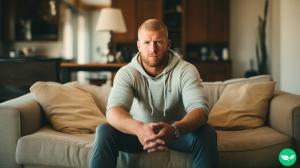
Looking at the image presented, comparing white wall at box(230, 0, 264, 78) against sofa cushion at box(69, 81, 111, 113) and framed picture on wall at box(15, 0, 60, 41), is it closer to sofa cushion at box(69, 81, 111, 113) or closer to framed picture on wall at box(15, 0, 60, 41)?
framed picture on wall at box(15, 0, 60, 41)

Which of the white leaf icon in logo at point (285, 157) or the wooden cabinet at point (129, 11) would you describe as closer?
the white leaf icon in logo at point (285, 157)

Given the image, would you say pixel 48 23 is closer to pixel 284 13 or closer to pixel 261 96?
pixel 284 13

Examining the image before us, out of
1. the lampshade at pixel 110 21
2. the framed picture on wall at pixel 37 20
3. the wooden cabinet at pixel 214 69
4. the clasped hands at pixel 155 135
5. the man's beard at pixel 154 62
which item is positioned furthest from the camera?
the framed picture on wall at pixel 37 20

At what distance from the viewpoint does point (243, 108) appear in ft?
8.48

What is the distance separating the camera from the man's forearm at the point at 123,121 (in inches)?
71.3

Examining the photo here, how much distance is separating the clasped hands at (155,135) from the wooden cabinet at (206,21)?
4435mm

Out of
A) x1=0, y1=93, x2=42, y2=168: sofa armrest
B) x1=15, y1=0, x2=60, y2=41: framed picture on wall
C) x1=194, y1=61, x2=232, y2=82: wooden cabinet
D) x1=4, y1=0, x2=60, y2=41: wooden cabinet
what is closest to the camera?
x1=0, y1=93, x2=42, y2=168: sofa armrest

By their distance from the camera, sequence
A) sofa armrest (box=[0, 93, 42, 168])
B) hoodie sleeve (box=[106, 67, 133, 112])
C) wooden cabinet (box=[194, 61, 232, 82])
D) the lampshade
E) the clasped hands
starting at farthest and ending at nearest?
wooden cabinet (box=[194, 61, 232, 82])
the lampshade
sofa armrest (box=[0, 93, 42, 168])
hoodie sleeve (box=[106, 67, 133, 112])
the clasped hands

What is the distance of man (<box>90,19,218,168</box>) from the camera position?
1.81 metres

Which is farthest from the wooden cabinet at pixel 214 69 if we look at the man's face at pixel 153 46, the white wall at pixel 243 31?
the man's face at pixel 153 46

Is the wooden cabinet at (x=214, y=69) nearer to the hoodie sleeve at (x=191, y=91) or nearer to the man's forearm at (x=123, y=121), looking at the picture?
the hoodie sleeve at (x=191, y=91)

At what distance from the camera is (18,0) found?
23.2ft

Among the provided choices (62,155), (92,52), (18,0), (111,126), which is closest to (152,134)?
(111,126)

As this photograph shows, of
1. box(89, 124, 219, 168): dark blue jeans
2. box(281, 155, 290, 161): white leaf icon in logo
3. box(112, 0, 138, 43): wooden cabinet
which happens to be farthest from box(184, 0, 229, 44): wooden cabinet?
box(89, 124, 219, 168): dark blue jeans
